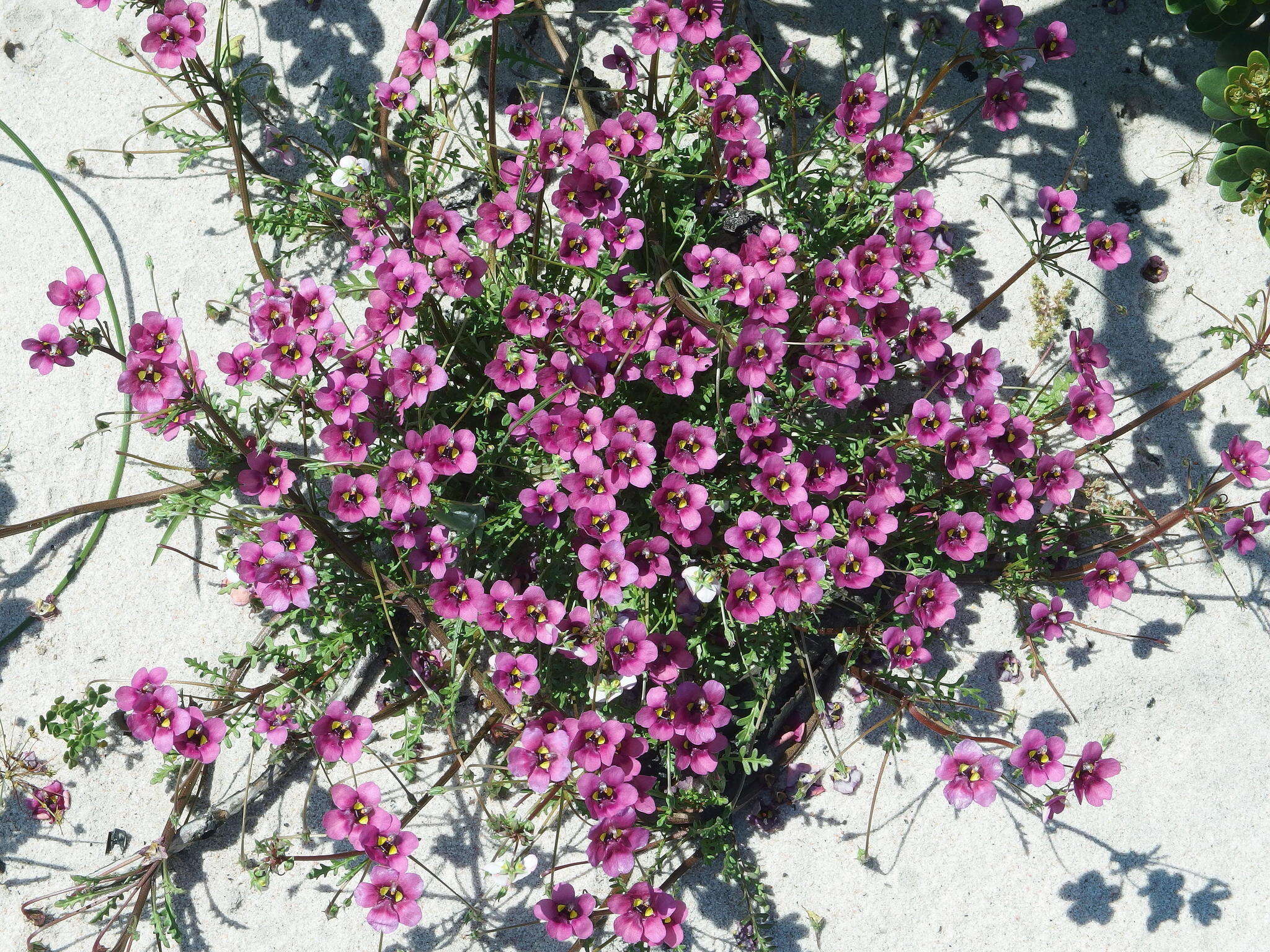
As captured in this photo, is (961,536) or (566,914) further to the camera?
(961,536)

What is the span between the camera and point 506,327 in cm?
271

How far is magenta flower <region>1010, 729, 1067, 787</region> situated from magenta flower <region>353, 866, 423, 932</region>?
144 centimetres

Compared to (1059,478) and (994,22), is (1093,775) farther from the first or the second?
(994,22)

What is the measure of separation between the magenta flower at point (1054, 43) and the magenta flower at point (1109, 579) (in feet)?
4.56

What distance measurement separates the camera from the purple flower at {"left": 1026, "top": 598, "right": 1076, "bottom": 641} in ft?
9.23

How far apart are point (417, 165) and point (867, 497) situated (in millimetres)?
1678

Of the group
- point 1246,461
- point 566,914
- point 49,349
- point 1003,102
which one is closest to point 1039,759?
point 1246,461

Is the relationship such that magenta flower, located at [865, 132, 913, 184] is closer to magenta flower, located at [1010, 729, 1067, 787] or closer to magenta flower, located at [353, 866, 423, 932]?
magenta flower, located at [1010, 729, 1067, 787]

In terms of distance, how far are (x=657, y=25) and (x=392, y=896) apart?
2.15m

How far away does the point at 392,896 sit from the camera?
7.57 feet

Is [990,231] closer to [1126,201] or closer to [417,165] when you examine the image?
[1126,201]

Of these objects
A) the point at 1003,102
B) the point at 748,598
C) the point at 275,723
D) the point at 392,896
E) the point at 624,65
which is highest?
the point at 1003,102

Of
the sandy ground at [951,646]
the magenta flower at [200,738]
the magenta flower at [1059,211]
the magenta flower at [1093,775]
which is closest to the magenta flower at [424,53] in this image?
the sandy ground at [951,646]

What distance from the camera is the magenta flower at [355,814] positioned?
7.57ft
